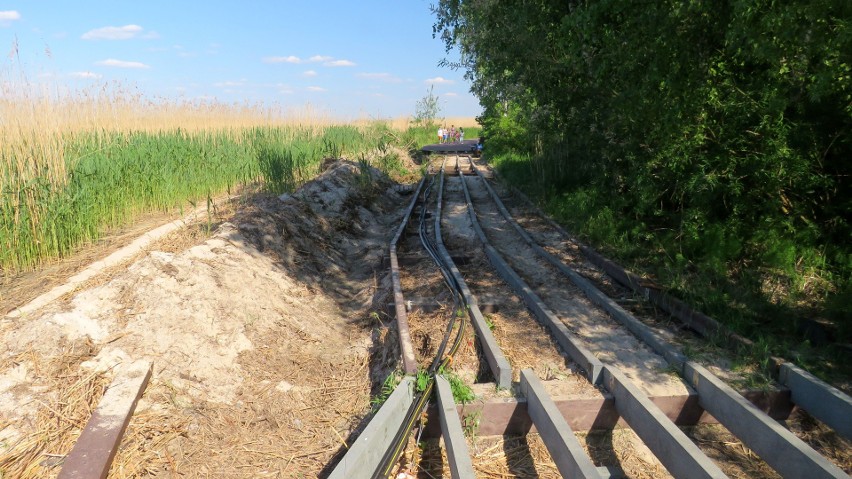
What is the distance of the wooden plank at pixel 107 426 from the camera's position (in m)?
3.27

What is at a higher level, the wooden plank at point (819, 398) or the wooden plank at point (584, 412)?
the wooden plank at point (819, 398)

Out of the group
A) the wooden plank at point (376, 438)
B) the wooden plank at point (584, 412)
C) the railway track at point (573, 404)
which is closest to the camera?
the wooden plank at point (376, 438)

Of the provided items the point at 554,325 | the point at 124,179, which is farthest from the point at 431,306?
the point at 124,179

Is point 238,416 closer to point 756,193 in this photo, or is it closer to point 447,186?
point 756,193

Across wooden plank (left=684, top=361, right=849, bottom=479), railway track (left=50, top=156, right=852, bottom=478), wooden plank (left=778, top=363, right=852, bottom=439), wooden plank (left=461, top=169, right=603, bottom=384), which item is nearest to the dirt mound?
railway track (left=50, top=156, right=852, bottom=478)

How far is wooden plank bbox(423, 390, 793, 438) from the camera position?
426cm

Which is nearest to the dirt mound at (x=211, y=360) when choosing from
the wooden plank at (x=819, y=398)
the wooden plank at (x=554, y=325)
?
the wooden plank at (x=554, y=325)

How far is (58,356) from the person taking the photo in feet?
13.8

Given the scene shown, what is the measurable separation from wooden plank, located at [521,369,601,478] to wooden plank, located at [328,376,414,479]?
0.87m

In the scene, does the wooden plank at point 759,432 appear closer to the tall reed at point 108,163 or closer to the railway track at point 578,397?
the railway track at point 578,397

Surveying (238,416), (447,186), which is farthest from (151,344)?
(447,186)

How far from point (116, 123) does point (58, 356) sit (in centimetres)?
941

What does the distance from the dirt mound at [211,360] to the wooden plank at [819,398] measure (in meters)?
3.24

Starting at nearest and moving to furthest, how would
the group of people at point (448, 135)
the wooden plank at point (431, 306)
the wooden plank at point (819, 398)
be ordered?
the wooden plank at point (819, 398), the wooden plank at point (431, 306), the group of people at point (448, 135)
